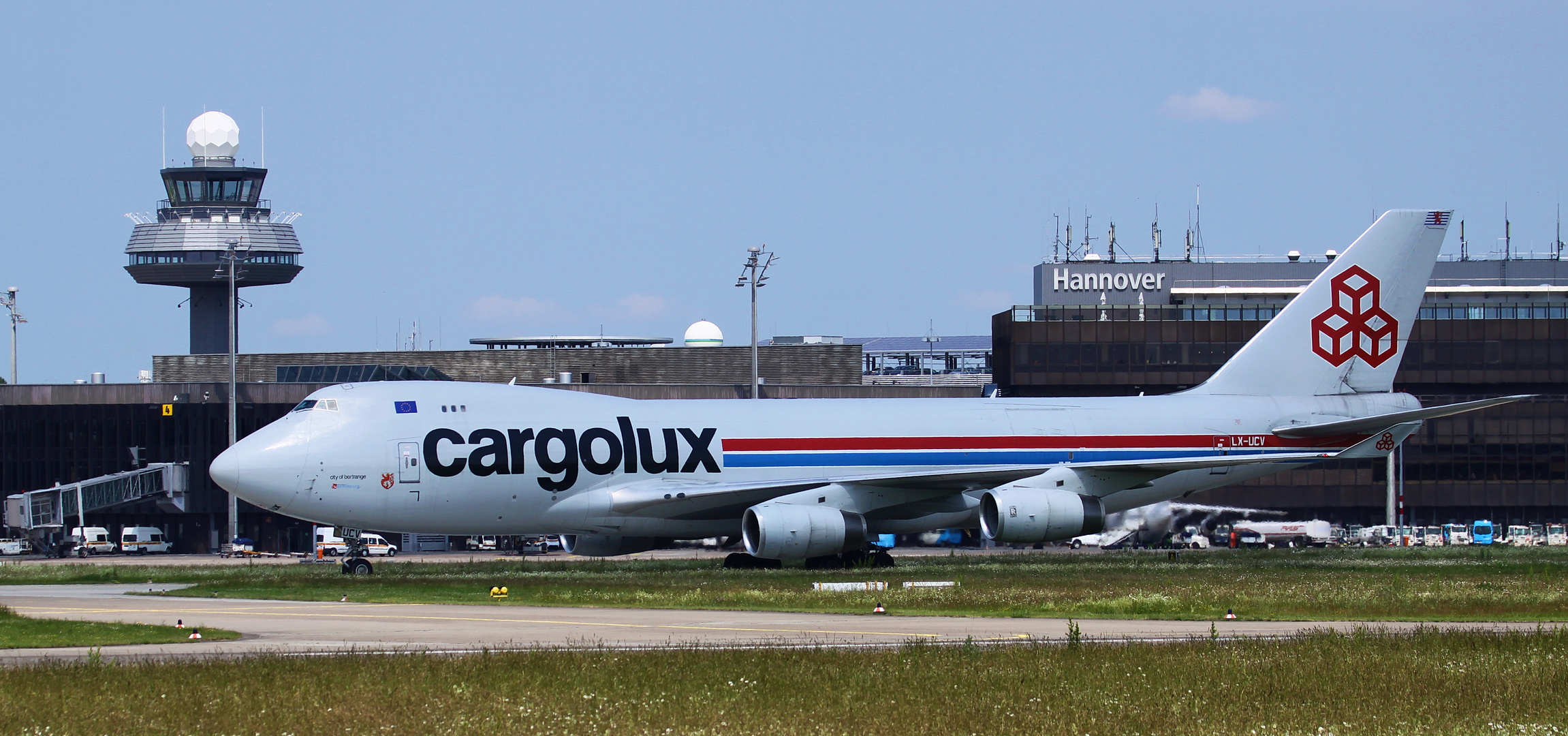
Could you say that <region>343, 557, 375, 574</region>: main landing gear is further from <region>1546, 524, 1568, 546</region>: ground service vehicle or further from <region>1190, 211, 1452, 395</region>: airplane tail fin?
<region>1546, 524, 1568, 546</region>: ground service vehicle

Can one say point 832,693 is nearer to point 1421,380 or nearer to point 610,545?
point 610,545

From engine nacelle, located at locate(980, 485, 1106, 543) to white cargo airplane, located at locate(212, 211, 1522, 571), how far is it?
0.17ft

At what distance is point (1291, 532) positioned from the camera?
69.6 meters

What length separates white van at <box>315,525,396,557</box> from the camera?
6506 cm

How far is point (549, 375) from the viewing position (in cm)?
9538

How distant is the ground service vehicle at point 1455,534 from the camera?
2996 inches

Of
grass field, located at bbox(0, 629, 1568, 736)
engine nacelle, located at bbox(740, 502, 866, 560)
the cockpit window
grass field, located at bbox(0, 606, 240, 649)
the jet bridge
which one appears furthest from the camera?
the jet bridge

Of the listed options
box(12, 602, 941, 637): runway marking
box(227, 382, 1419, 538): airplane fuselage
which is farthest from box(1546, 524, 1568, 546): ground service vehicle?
box(12, 602, 941, 637): runway marking

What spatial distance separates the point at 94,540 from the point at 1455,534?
2610 inches

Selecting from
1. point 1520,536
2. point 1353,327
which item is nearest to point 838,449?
point 1353,327

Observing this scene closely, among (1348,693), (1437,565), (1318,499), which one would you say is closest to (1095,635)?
(1348,693)

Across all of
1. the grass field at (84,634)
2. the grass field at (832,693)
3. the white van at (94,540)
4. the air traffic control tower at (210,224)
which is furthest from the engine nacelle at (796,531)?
the air traffic control tower at (210,224)

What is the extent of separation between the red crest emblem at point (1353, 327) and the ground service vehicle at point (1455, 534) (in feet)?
111

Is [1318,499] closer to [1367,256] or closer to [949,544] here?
[949,544]
